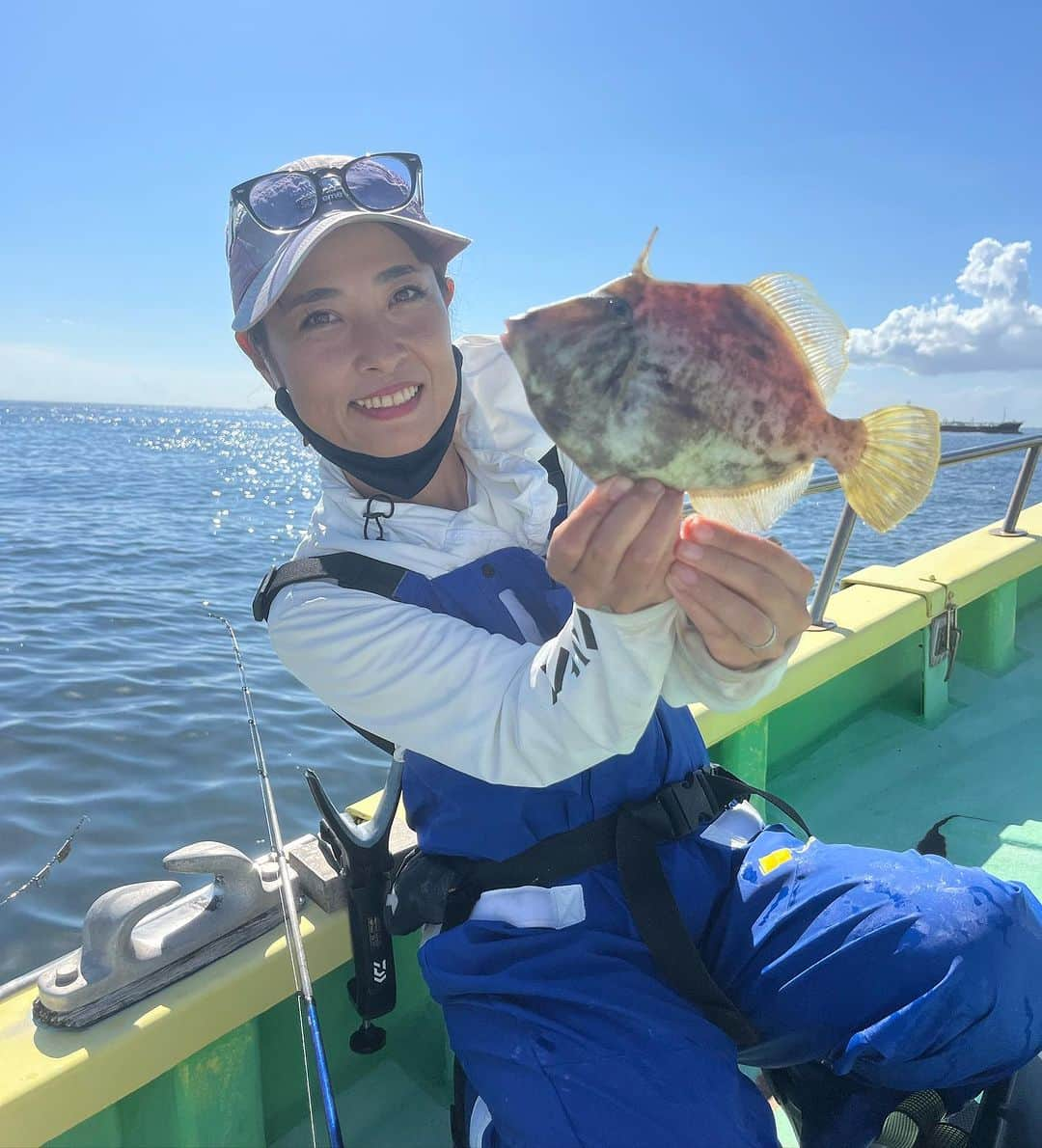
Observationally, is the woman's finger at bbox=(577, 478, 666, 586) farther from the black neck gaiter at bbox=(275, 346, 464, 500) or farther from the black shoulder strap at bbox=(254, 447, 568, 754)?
the black neck gaiter at bbox=(275, 346, 464, 500)

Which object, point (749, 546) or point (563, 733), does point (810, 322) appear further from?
point (563, 733)

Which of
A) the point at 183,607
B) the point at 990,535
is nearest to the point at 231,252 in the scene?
the point at 990,535

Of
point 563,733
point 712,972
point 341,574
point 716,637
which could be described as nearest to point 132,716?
point 341,574

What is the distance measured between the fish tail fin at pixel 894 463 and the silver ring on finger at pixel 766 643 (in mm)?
259

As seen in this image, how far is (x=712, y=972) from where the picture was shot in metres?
2.03

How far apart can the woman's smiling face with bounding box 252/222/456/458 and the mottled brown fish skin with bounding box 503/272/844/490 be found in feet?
2.44

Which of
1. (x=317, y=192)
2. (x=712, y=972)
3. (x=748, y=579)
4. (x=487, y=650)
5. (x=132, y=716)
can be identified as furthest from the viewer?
(x=132, y=716)

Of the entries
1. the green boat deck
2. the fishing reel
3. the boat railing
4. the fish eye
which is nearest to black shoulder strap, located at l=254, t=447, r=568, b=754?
the fishing reel

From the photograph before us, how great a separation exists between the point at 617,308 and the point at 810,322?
1.24ft

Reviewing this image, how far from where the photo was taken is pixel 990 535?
541 centimetres

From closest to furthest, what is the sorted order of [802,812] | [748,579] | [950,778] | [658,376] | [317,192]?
[658,376] < [748,579] < [317,192] < [802,812] < [950,778]

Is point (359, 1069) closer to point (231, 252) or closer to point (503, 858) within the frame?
point (503, 858)

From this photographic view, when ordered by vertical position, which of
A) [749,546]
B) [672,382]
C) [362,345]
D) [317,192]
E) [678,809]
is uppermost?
[317,192]

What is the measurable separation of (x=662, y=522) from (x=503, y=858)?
1.03m
